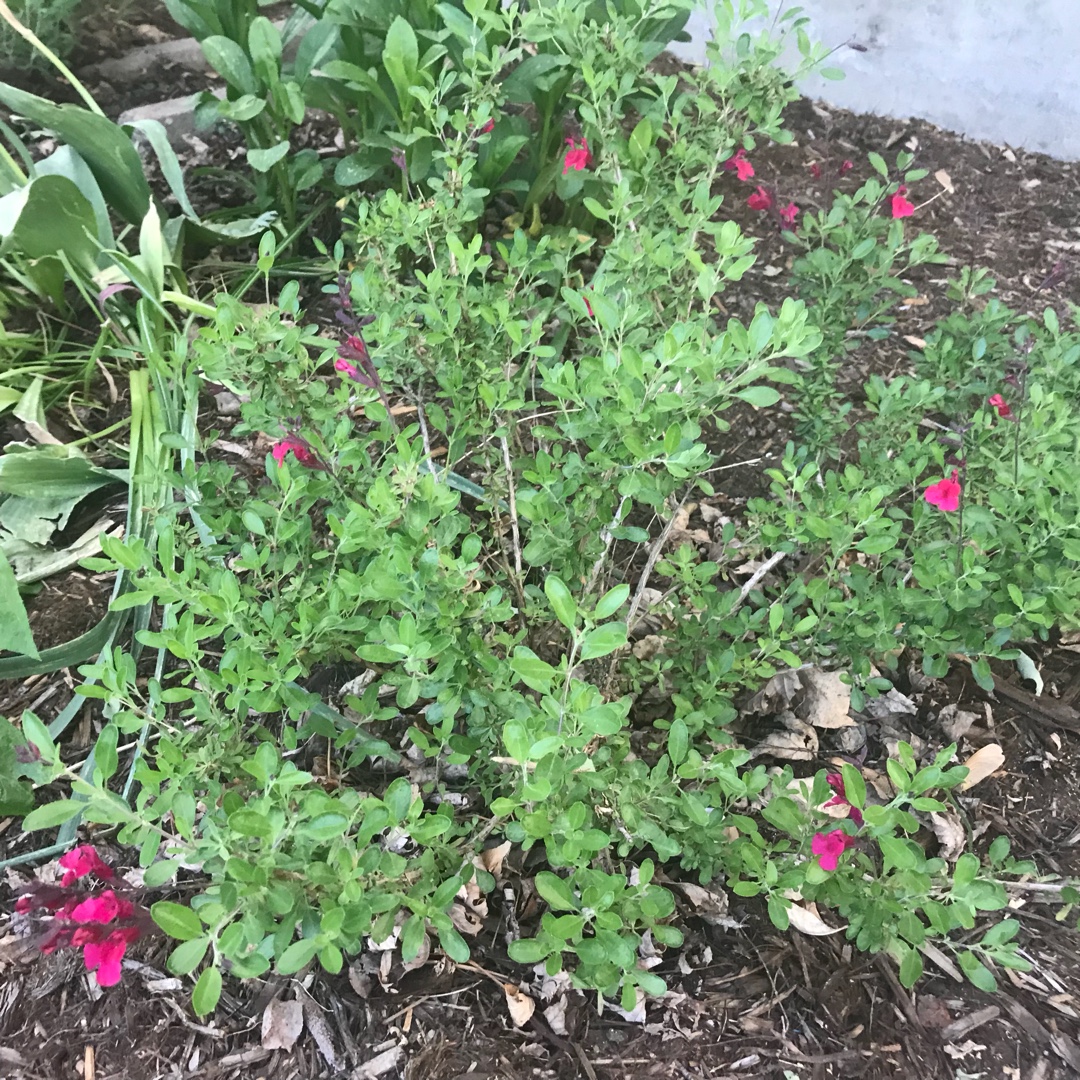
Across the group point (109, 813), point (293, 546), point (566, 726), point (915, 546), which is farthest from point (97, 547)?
point (915, 546)

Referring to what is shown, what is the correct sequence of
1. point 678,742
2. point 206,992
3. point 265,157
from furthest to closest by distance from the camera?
point 265,157, point 678,742, point 206,992

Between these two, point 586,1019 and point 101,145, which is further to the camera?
point 101,145

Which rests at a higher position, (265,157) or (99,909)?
(265,157)

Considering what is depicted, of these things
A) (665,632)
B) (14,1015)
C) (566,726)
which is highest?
(566,726)

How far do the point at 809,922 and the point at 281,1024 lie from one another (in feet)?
2.39

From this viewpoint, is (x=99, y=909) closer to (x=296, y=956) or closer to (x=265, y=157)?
(x=296, y=956)

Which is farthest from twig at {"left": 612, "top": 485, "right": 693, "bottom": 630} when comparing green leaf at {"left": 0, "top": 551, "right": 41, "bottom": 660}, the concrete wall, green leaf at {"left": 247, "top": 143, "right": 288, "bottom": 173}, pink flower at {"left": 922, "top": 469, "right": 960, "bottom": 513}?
the concrete wall

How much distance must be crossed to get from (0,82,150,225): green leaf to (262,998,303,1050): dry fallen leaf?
5.90ft

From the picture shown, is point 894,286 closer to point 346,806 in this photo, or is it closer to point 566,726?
point 566,726

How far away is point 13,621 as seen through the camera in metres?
1.25

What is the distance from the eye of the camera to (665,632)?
125 cm

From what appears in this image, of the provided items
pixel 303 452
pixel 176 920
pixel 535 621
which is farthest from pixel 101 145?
pixel 176 920

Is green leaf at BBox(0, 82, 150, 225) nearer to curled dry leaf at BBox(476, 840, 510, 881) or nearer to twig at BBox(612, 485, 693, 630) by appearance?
twig at BBox(612, 485, 693, 630)

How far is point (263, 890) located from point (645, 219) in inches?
47.2
